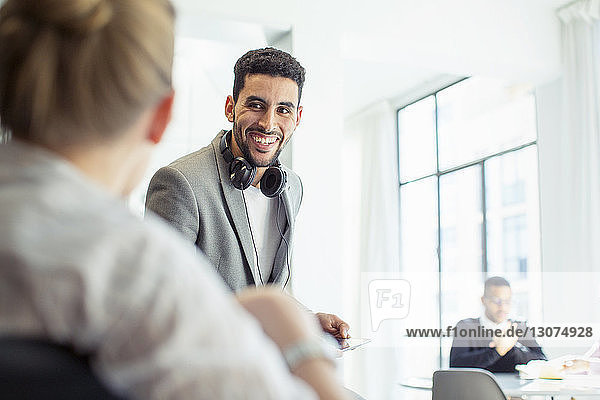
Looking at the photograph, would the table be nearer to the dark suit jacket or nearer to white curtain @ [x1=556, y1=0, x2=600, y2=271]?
the dark suit jacket

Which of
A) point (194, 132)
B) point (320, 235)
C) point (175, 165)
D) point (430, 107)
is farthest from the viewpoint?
point (430, 107)

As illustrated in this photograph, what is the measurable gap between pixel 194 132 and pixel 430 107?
8.38 feet

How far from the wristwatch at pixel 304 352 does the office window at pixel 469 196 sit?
6273 mm

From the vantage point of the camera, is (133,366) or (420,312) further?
(420,312)

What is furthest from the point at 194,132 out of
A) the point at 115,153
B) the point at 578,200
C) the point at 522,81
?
the point at 115,153

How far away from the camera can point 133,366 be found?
1.65ft

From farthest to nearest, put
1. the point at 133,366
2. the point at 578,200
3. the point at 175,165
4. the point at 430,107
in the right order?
the point at 430,107 < the point at 578,200 < the point at 175,165 < the point at 133,366

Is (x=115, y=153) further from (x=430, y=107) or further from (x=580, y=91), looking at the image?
(x=430, y=107)

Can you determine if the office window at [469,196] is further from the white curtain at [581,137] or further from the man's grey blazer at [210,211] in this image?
the man's grey blazer at [210,211]

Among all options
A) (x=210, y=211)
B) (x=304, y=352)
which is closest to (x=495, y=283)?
(x=210, y=211)

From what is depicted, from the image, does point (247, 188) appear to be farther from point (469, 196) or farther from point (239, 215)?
point (469, 196)

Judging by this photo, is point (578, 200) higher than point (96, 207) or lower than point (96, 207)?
higher

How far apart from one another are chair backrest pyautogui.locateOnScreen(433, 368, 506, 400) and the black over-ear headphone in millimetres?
1931

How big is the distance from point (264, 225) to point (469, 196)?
5.59 metres
